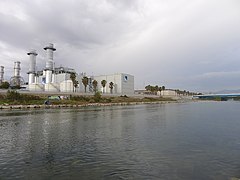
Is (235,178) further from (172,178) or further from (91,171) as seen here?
(91,171)

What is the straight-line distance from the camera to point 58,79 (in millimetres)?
145875

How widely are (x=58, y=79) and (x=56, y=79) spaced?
2117mm

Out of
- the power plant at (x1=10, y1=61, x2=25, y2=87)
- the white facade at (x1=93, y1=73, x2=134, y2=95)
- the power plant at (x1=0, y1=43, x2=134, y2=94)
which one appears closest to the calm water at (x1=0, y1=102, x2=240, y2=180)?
the power plant at (x1=0, y1=43, x2=134, y2=94)

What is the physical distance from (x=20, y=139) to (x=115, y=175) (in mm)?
13509

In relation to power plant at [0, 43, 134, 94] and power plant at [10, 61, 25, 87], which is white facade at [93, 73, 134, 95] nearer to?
power plant at [0, 43, 134, 94]

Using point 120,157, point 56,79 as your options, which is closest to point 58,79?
point 56,79

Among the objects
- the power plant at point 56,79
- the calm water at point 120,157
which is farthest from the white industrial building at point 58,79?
the calm water at point 120,157

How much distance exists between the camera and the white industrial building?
142 m

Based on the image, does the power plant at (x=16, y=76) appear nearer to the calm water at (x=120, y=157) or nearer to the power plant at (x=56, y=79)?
the power plant at (x=56, y=79)

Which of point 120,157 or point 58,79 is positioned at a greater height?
point 58,79

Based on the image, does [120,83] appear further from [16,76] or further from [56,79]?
[16,76]

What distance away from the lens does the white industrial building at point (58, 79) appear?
14225cm

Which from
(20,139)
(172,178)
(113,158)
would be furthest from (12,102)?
(172,178)

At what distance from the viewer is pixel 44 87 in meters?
148
